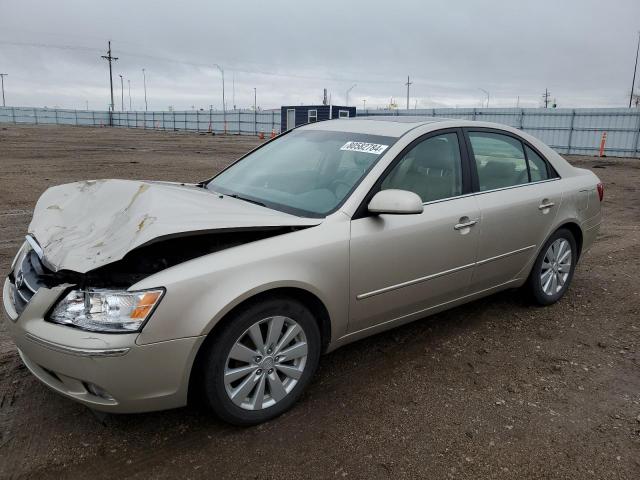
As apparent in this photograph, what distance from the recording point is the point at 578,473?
8.48ft

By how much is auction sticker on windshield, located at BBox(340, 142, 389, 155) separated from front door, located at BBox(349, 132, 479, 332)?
0.15m

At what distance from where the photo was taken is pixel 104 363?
2389mm

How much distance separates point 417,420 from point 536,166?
8.38ft

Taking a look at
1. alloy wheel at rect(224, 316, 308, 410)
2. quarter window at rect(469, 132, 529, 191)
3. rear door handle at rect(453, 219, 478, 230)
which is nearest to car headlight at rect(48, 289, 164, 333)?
alloy wheel at rect(224, 316, 308, 410)

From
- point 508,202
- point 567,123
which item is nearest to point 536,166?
point 508,202

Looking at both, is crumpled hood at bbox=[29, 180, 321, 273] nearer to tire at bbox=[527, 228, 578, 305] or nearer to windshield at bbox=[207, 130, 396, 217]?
windshield at bbox=[207, 130, 396, 217]

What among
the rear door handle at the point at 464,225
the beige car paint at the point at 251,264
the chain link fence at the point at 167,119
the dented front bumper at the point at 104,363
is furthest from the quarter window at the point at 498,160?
the chain link fence at the point at 167,119

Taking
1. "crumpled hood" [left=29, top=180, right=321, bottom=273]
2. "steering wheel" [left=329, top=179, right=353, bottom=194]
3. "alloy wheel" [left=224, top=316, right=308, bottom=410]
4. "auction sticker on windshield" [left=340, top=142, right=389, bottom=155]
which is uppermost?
"auction sticker on windshield" [left=340, top=142, right=389, bottom=155]

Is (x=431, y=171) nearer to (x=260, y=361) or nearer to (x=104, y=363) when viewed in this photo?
(x=260, y=361)

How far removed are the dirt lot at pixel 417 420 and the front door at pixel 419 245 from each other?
1.45 feet

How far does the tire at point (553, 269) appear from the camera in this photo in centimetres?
449

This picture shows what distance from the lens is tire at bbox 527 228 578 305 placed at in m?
4.49

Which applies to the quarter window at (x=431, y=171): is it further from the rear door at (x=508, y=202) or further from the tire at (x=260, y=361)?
the tire at (x=260, y=361)

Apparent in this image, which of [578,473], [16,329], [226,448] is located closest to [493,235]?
[578,473]
